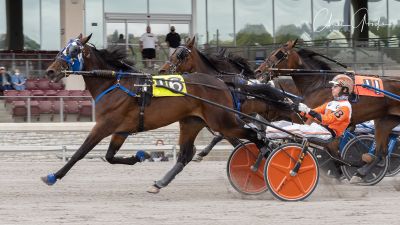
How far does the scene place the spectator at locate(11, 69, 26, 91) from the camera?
19797 mm

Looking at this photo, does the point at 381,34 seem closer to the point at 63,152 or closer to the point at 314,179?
the point at 63,152

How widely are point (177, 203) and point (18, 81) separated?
38.3 ft

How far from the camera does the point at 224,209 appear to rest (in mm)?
8672

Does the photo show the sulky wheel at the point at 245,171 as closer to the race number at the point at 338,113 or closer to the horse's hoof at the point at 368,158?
the race number at the point at 338,113

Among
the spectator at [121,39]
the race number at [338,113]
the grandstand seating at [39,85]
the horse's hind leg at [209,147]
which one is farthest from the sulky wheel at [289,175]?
the spectator at [121,39]

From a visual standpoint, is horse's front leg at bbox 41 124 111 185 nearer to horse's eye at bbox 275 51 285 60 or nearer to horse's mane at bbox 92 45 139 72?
horse's mane at bbox 92 45 139 72

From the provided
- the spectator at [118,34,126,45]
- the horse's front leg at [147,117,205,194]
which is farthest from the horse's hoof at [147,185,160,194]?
the spectator at [118,34,126,45]

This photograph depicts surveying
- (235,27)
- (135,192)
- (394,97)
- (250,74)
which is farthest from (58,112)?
(235,27)

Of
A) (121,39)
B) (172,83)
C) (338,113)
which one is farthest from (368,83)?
(121,39)

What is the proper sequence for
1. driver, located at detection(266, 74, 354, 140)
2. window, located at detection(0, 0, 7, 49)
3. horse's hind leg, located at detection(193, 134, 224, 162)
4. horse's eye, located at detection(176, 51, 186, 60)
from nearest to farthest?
driver, located at detection(266, 74, 354, 140) → horse's eye, located at detection(176, 51, 186, 60) → horse's hind leg, located at detection(193, 134, 224, 162) → window, located at detection(0, 0, 7, 49)

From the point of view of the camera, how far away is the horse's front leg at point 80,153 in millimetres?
9805

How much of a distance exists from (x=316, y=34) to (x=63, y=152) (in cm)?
1372

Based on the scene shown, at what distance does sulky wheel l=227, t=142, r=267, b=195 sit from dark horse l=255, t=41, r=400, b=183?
1.45 m
